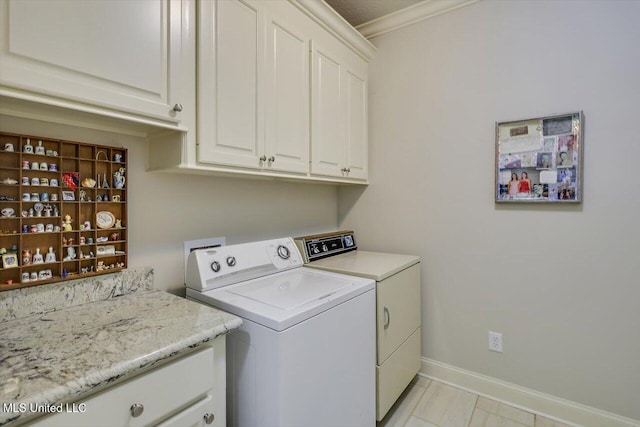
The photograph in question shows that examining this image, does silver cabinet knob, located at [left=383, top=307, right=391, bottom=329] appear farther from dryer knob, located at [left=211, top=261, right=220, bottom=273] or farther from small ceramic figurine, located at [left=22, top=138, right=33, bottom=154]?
small ceramic figurine, located at [left=22, top=138, right=33, bottom=154]

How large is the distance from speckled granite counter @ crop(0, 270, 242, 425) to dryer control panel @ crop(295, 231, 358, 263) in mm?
849

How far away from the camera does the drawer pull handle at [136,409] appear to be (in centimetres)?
78

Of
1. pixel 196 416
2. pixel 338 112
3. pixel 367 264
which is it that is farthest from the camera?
pixel 338 112

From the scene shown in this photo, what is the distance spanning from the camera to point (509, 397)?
189cm

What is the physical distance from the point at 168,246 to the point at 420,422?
1.67 m

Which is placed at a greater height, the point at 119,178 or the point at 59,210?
the point at 119,178

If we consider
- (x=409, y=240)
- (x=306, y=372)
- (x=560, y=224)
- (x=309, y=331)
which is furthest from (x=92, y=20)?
(x=560, y=224)

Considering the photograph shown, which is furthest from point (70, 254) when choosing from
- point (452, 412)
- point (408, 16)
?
point (408, 16)

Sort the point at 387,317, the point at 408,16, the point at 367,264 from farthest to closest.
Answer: the point at 408,16 → the point at 367,264 → the point at 387,317

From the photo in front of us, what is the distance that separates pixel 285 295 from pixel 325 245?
82 cm

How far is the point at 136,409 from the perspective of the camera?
0.78 metres

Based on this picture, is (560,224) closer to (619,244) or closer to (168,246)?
(619,244)

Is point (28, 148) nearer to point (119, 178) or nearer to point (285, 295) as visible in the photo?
point (119, 178)

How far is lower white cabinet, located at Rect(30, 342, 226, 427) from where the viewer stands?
27.9 inches
